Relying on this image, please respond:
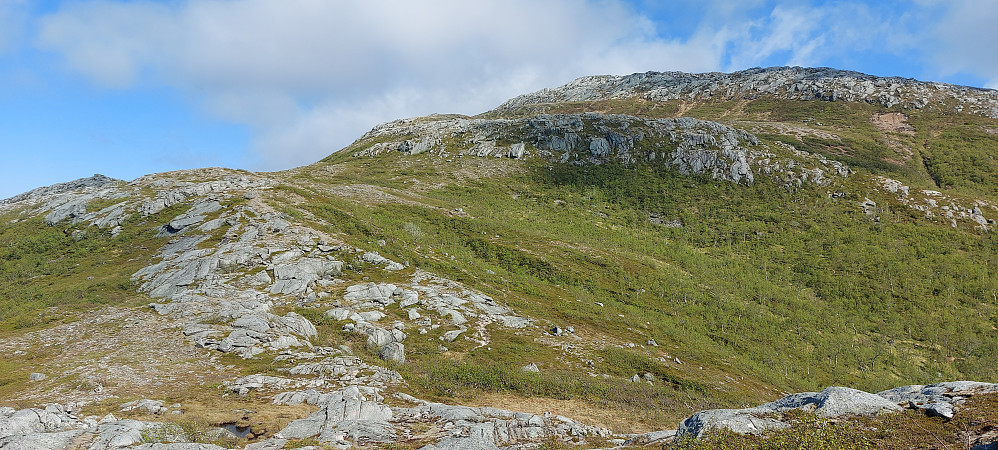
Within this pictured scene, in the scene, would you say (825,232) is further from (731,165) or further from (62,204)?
(62,204)

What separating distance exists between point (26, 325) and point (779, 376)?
6554 centimetres

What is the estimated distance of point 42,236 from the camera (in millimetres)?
54031

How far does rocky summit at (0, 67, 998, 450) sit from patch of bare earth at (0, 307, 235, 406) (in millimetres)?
199

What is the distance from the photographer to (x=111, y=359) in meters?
23.9

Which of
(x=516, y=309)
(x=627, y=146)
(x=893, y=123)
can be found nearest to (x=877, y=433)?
(x=516, y=309)

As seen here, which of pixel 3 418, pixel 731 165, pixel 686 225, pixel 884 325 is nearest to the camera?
pixel 3 418

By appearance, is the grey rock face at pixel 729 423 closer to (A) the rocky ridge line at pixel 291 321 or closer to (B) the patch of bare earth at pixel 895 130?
(A) the rocky ridge line at pixel 291 321

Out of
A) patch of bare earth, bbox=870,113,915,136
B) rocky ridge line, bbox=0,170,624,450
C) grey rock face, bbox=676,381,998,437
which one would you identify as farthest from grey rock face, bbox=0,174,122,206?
patch of bare earth, bbox=870,113,915,136

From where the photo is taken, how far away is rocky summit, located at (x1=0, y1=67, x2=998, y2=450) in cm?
1620

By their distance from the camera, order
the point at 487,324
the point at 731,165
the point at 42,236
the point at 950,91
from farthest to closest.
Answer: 1. the point at 950,91
2. the point at 731,165
3. the point at 42,236
4. the point at 487,324

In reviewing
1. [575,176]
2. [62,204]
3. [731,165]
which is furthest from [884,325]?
[62,204]

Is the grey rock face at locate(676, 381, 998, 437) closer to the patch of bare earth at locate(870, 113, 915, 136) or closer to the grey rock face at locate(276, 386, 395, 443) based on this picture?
the grey rock face at locate(276, 386, 395, 443)

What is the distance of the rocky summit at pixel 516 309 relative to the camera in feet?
53.2

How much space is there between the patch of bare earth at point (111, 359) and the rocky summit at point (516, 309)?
20 centimetres
